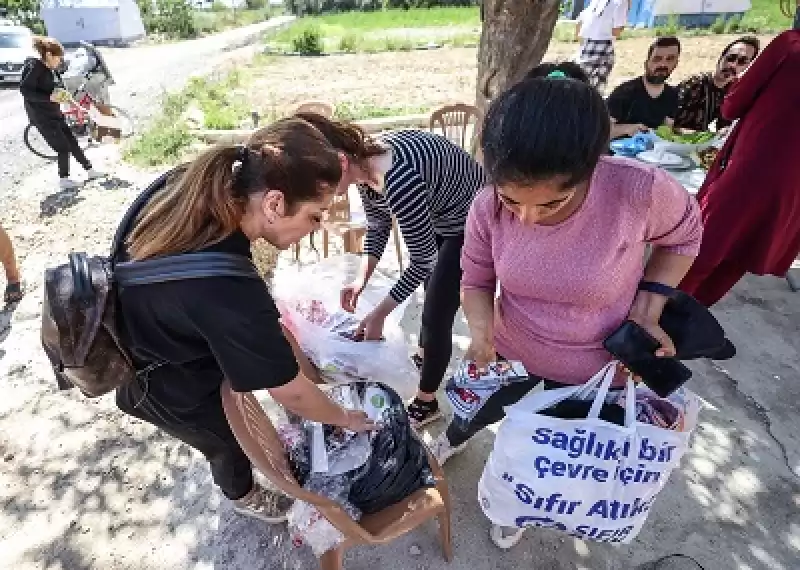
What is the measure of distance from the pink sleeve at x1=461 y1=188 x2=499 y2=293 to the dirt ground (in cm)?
688

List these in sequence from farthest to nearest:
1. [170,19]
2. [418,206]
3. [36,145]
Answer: [170,19] < [36,145] < [418,206]

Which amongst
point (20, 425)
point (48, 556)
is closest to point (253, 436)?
point (48, 556)

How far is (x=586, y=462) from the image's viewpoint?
53.5 inches

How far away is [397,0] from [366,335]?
3257 cm

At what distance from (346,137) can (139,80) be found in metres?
12.5

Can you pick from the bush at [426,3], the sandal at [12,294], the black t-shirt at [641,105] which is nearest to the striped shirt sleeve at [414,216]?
the black t-shirt at [641,105]

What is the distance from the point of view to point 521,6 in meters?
3.04

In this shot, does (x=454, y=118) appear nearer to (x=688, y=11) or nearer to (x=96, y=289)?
(x=96, y=289)

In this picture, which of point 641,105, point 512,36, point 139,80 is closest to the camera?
point 512,36

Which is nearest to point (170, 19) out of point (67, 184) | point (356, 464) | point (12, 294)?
point (67, 184)

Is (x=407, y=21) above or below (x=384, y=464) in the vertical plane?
above

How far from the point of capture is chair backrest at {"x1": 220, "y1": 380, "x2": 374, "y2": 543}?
4.46 ft

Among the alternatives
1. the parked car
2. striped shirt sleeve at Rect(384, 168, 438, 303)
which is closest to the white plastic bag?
striped shirt sleeve at Rect(384, 168, 438, 303)

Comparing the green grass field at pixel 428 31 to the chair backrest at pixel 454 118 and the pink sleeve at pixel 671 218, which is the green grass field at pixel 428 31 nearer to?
the chair backrest at pixel 454 118
